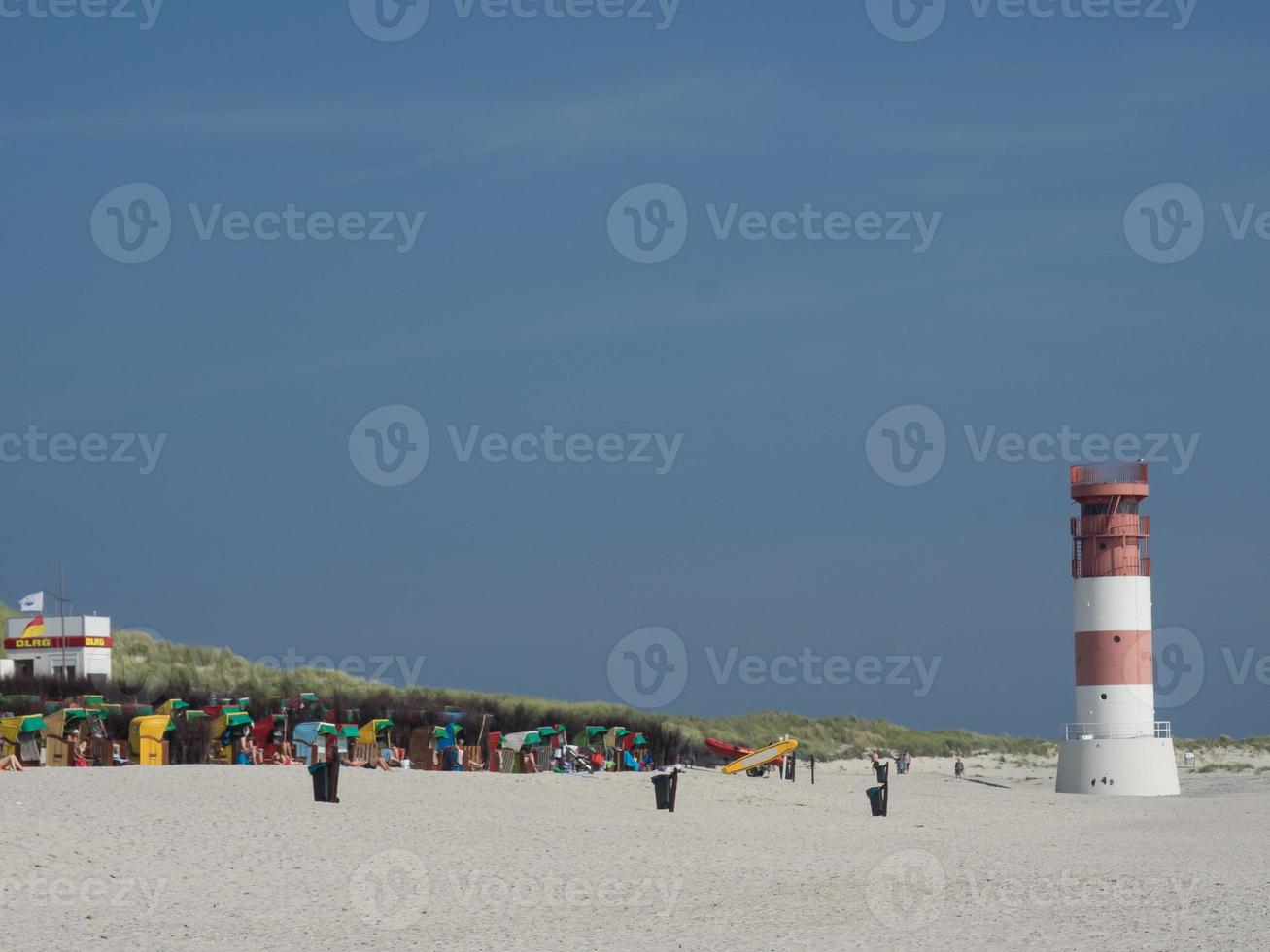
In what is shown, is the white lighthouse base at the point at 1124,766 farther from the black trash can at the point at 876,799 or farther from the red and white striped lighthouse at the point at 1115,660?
the black trash can at the point at 876,799

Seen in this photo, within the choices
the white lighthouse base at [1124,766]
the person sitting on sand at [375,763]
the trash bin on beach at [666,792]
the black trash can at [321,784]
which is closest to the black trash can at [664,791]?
the trash bin on beach at [666,792]

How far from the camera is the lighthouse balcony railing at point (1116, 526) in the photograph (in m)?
38.3

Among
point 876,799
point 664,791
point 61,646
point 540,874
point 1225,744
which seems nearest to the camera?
point 540,874

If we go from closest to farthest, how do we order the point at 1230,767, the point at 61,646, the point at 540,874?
1. the point at 540,874
2. the point at 61,646
3. the point at 1230,767

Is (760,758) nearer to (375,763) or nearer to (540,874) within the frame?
(375,763)

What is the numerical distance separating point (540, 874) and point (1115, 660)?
23.2 metres

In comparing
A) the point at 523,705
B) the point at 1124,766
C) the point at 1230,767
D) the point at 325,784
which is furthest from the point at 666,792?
the point at 1230,767

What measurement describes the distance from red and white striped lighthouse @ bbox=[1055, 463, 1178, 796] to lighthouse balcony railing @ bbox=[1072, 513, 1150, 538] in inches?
0.9

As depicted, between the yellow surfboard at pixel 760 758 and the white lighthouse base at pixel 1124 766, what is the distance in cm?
716

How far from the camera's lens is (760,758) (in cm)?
4106

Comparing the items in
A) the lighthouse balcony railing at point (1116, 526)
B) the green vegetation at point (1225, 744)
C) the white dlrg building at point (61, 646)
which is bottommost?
the green vegetation at point (1225, 744)

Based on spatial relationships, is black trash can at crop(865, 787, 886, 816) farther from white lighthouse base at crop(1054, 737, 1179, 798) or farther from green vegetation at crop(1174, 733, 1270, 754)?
green vegetation at crop(1174, 733, 1270, 754)

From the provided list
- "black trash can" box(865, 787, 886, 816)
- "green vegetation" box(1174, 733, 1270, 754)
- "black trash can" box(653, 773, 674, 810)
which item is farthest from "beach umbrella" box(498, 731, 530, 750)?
"green vegetation" box(1174, 733, 1270, 754)

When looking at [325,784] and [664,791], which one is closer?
[325,784]
